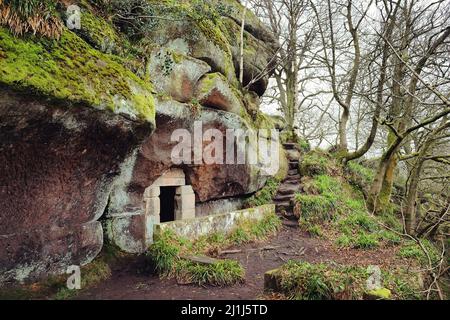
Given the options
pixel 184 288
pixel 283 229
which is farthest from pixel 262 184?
pixel 184 288

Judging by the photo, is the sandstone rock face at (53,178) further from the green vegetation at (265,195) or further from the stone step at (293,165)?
the stone step at (293,165)

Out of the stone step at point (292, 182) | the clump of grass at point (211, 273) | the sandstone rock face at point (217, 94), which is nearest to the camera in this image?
the clump of grass at point (211, 273)

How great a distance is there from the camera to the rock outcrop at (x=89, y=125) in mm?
3879

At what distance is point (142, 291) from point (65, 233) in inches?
59.4

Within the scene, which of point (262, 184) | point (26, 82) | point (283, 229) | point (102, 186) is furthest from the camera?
point (262, 184)

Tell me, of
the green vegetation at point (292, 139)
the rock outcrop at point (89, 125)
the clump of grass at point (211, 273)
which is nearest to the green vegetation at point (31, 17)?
the rock outcrop at point (89, 125)

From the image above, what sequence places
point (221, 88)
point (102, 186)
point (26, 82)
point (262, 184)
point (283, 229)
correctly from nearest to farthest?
point (26, 82) < point (102, 186) < point (221, 88) < point (283, 229) < point (262, 184)

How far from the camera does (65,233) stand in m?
4.90

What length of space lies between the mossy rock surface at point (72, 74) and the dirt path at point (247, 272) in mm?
2701

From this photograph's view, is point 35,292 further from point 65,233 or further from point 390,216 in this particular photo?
point 390,216

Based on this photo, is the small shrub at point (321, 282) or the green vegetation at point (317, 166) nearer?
the small shrub at point (321, 282)

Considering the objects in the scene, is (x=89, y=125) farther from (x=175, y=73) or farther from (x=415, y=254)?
(x=415, y=254)

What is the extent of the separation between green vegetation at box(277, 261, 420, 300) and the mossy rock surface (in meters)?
3.29

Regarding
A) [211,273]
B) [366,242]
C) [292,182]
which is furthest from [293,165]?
[211,273]
